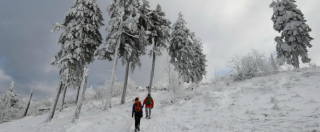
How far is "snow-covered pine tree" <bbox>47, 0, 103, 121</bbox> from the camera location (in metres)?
12.2

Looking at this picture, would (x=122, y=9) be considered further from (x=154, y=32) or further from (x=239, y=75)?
(x=239, y=75)

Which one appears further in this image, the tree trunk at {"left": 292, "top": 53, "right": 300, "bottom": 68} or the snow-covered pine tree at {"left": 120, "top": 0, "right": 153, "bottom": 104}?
the tree trunk at {"left": 292, "top": 53, "right": 300, "bottom": 68}

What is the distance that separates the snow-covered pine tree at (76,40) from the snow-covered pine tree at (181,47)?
457 inches

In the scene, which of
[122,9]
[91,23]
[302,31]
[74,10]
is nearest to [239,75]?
[302,31]

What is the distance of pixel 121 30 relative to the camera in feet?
47.9

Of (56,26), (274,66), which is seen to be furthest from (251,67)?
(56,26)

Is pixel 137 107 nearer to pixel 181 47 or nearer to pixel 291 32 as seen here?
pixel 181 47

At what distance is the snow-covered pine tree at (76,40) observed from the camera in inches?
479

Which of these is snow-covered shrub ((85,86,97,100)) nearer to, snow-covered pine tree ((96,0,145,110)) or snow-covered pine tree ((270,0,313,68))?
snow-covered pine tree ((96,0,145,110))

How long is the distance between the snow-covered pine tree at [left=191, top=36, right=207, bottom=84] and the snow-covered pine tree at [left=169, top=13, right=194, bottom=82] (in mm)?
4449

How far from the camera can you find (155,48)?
60.4 feet

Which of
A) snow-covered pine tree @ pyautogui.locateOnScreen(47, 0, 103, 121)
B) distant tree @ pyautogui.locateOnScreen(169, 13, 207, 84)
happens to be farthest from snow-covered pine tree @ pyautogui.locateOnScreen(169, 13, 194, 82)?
snow-covered pine tree @ pyautogui.locateOnScreen(47, 0, 103, 121)

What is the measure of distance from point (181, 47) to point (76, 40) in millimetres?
14287

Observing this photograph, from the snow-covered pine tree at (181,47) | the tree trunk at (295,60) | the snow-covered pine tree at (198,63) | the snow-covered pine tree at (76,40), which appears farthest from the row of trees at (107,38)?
the tree trunk at (295,60)
